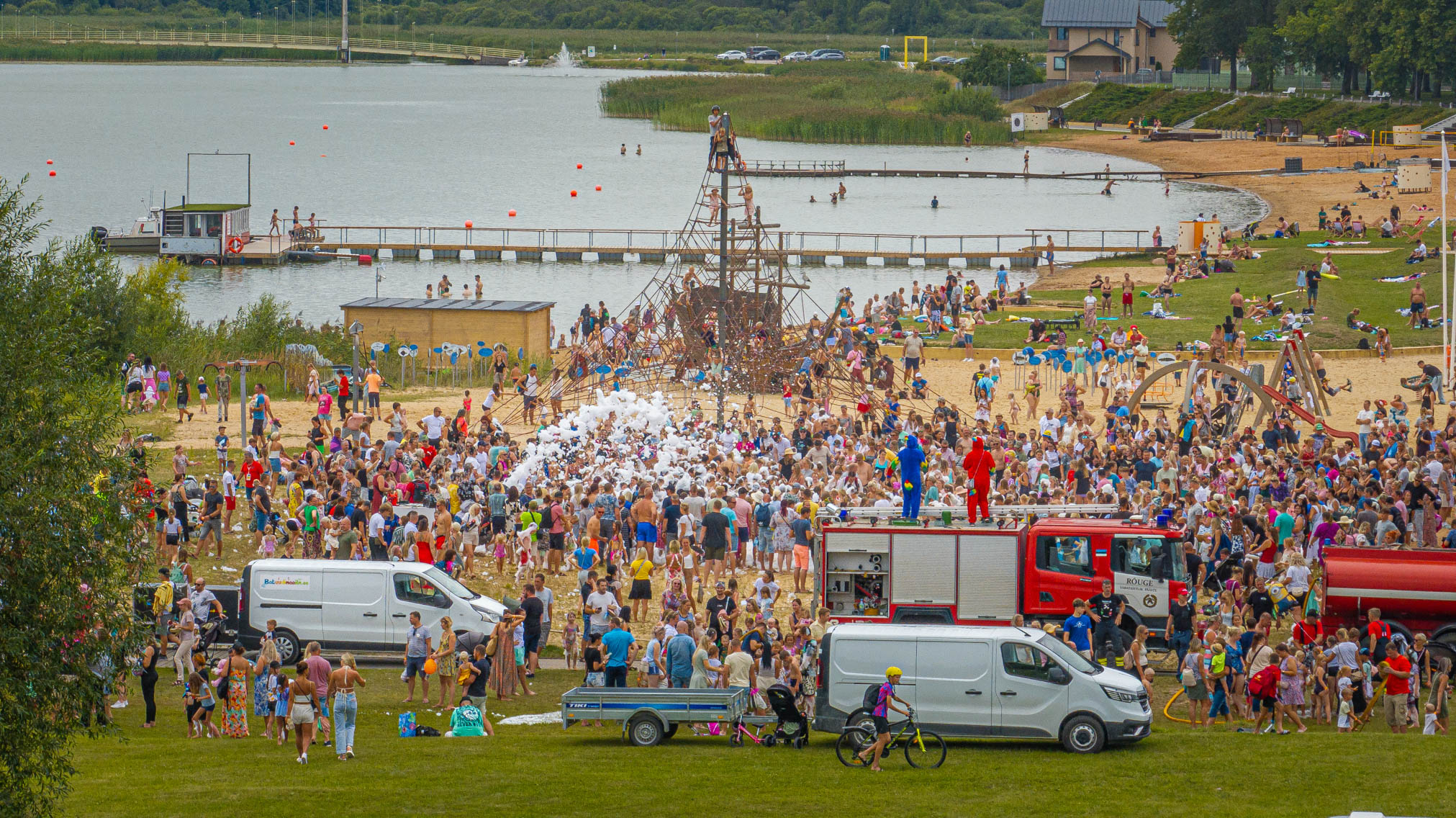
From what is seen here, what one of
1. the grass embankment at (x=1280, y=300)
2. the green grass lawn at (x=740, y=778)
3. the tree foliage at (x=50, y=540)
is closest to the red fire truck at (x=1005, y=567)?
the green grass lawn at (x=740, y=778)

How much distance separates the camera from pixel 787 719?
624 inches

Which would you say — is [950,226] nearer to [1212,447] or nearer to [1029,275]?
[1029,275]

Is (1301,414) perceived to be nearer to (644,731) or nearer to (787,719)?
(787,719)

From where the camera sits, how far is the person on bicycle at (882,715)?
48.5ft

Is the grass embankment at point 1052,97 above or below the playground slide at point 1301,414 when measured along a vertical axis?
above

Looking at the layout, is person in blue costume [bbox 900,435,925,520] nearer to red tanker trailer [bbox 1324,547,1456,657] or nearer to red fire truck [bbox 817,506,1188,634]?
red fire truck [bbox 817,506,1188,634]

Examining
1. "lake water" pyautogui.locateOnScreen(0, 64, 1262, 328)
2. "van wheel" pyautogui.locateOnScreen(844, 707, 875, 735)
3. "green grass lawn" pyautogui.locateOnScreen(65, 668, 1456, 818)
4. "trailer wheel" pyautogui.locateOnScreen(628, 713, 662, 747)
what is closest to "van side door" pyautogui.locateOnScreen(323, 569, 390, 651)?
"green grass lawn" pyautogui.locateOnScreen(65, 668, 1456, 818)

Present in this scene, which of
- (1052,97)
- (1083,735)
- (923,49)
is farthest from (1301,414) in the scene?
(923,49)

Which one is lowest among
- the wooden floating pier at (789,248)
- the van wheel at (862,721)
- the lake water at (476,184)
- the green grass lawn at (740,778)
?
the green grass lawn at (740,778)

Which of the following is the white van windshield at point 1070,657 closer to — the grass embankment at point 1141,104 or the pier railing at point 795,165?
the pier railing at point 795,165

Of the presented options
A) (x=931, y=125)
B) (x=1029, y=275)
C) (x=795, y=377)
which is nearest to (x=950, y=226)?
(x=1029, y=275)

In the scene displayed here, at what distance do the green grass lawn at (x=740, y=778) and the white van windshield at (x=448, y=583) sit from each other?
329 cm

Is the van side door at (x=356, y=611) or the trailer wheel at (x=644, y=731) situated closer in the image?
the trailer wheel at (x=644, y=731)

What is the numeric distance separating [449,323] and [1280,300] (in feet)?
76.9
